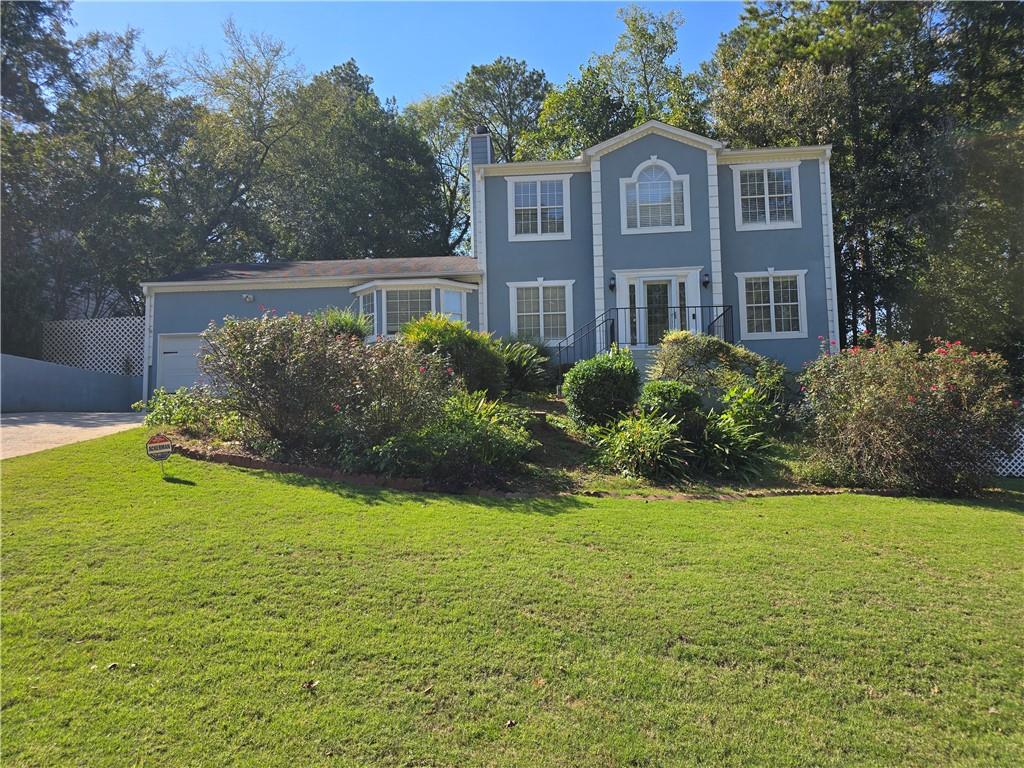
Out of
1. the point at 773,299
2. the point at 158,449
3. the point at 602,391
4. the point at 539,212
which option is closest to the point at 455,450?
the point at 158,449

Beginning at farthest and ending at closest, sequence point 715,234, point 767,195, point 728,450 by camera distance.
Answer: point 767,195
point 715,234
point 728,450

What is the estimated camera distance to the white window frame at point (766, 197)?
16.5 m

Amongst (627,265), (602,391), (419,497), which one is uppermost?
(627,265)

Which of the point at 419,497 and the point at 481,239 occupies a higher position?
the point at 481,239

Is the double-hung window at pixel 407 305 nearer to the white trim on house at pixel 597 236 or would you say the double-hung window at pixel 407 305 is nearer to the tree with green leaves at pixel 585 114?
the white trim on house at pixel 597 236

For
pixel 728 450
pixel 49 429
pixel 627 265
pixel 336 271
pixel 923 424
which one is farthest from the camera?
pixel 336 271

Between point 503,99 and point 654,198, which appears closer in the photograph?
point 654,198

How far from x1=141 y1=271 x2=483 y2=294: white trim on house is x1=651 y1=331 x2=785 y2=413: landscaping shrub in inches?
265

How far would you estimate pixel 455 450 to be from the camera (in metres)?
7.71

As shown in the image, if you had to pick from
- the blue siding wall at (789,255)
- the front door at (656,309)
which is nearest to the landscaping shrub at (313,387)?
the front door at (656,309)

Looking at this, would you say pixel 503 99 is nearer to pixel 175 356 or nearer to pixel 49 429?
pixel 175 356

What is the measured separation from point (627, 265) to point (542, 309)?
2.44 metres

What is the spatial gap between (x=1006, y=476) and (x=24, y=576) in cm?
1304

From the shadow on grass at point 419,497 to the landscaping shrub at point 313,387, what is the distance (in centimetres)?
75
